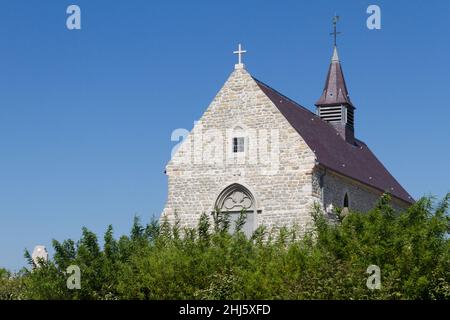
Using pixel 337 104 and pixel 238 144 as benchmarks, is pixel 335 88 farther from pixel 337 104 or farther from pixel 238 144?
pixel 238 144

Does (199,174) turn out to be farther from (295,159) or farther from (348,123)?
(348,123)

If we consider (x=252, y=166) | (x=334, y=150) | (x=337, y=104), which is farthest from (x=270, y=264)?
(x=337, y=104)

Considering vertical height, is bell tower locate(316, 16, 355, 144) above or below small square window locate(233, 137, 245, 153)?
above

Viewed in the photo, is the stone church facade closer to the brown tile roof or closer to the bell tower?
the brown tile roof

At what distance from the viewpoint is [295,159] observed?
3591cm

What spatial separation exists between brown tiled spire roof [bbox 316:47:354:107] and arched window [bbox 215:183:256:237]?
40.4ft

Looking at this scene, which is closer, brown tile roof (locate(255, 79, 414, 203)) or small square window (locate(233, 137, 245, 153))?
small square window (locate(233, 137, 245, 153))

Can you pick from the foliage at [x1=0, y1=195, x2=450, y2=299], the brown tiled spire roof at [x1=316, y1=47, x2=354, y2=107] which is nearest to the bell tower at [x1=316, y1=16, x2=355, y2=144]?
the brown tiled spire roof at [x1=316, y1=47, x2=354, y2=107]

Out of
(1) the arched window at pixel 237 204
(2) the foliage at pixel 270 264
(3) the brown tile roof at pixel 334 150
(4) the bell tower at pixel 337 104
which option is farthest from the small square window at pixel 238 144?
(4) the bell tower at pixel 337 104

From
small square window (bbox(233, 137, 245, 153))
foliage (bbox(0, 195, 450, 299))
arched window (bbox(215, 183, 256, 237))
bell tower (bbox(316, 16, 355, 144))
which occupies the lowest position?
foliage (bbox(0, 195, 450, 299))

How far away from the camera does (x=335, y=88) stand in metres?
48.7

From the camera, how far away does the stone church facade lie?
35906 millimetres

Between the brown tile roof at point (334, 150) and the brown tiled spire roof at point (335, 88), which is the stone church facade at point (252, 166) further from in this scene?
the brown tiled spire roof at point (335, 88)
